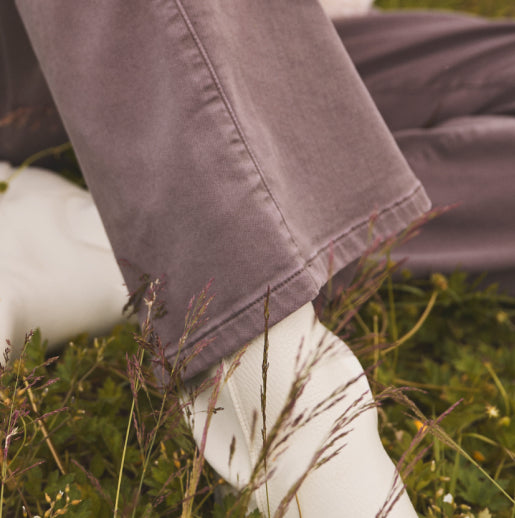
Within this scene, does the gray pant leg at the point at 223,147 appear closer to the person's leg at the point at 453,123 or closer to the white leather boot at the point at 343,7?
the person's leg at the point at 453,123

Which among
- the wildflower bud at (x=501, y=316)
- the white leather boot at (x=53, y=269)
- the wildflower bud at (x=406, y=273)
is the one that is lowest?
the wildflower bud at (x=501, y=316)

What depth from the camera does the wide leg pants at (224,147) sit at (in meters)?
0.71

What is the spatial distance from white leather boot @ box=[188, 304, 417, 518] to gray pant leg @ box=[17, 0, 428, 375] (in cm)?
5

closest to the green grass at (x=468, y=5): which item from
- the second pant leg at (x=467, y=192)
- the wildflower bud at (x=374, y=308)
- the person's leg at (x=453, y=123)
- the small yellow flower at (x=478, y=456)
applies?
the person's leg at (x=453, y=123)

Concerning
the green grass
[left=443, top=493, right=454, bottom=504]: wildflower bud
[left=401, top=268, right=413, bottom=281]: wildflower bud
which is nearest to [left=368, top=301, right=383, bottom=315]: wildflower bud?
[left=401, top=268, right=413, bottom=281]: wildflower bud

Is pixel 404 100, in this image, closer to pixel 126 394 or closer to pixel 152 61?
pixel 152 61

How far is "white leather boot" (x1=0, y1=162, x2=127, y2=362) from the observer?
906mm

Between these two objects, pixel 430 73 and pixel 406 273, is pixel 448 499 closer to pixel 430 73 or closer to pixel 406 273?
pixel 406 273

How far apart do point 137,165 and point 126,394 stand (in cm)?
46

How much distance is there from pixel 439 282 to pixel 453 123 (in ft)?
1.26

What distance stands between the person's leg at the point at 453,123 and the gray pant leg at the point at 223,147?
0.37 meters

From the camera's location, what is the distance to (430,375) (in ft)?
3.53

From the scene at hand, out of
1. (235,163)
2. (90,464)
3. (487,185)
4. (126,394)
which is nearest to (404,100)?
(487,185)

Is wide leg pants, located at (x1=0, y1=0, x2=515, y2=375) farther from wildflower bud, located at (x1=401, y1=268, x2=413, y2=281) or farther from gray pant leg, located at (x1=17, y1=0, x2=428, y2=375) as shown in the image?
wildflower bud, located at (x1=401, y1=268, x2=413, y2=281)
